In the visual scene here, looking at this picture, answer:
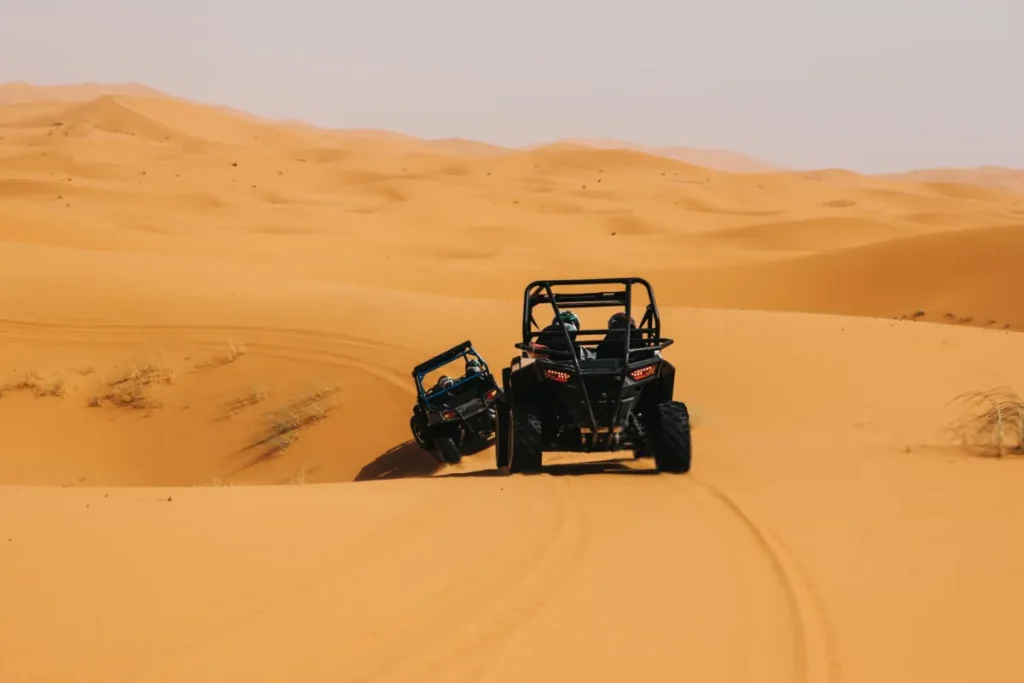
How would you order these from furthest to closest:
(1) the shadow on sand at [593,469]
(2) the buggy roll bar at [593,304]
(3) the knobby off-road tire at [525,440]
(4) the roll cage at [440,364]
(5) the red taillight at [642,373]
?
(4) the roll cage at [440,364] < (1) the shadow on sand at [593,469] < (3) the knobby off-road tire at [525,440] < (5) the red taillight at [642,373] < (2) the buggy roll bar at [593,304]

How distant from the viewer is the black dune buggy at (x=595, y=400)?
774 cm

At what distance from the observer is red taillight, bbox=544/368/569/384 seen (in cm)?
771

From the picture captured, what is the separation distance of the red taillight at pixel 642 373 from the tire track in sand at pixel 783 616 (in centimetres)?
197

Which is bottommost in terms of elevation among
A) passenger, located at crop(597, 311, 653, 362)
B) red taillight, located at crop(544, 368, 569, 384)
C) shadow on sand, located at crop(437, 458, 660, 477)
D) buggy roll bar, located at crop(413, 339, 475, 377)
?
shadow on sand, located at crop(437, 458, 660, 477)

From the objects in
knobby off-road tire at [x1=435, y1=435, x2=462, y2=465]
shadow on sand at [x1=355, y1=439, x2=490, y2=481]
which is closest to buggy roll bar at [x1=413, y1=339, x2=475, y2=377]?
knobby off-road tire at [x1=435, y1=435, x2=462, y2=465]

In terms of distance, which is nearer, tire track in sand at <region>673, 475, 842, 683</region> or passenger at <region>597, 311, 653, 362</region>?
tire track in sand at <region>673, 475, 842, 683</region>

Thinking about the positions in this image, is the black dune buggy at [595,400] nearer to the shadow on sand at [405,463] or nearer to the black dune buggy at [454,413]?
the black dune buggy at [454,413]

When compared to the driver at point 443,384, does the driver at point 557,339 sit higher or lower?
higher

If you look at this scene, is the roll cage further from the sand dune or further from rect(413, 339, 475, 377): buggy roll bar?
the sand dune

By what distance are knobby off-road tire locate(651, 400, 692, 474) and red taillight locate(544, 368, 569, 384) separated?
858mm

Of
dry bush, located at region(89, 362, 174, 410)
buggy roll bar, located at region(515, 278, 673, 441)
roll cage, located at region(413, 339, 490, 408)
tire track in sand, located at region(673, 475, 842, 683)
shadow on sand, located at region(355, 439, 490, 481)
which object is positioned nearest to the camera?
tire track in sand, located at region(673, 475, 842, 683)

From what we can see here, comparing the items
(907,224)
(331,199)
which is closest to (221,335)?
(331,199)

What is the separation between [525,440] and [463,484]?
0.92m

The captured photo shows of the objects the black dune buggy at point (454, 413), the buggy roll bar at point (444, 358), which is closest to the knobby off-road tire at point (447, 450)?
the black dune buggy at point (454, 413)
